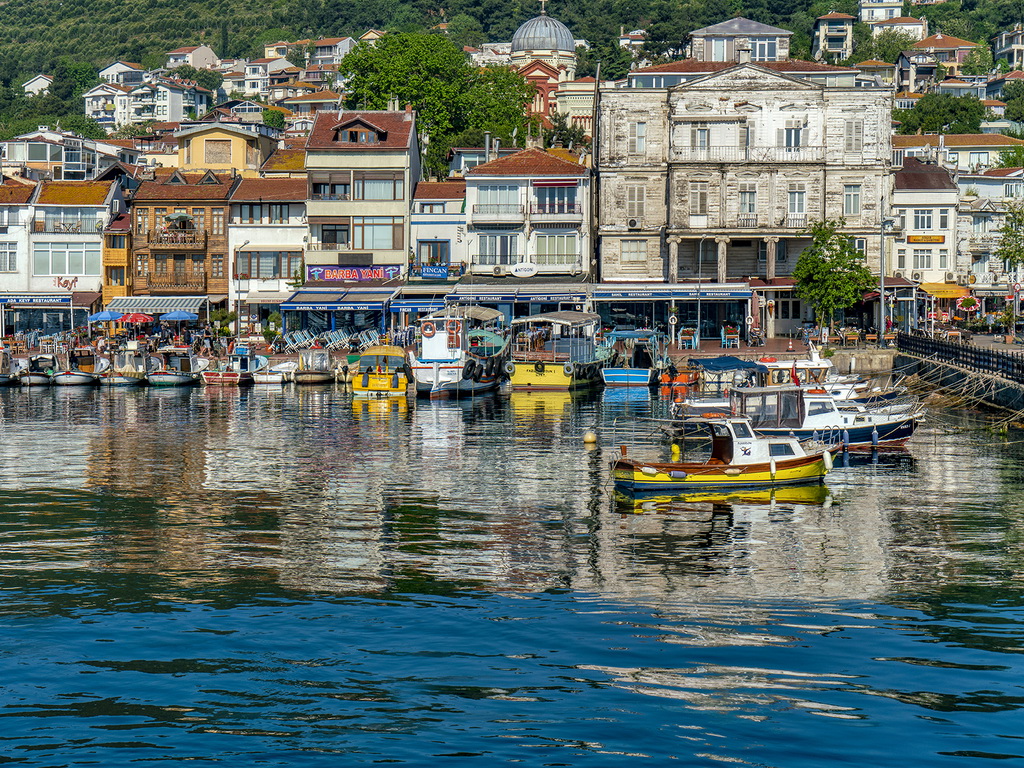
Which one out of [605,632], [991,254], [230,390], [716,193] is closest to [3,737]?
[605,632]

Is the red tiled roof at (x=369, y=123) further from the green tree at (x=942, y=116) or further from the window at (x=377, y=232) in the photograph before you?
the green tree at (x=942, y=116)

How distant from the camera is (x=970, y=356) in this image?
70438 mm

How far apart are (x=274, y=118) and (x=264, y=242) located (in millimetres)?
83571

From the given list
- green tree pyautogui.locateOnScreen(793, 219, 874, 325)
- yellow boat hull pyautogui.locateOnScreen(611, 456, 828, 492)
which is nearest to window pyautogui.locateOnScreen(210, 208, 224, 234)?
green tree pyautogui.locateOnScreen(793, 219, 874, 325)

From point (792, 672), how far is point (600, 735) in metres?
4.82

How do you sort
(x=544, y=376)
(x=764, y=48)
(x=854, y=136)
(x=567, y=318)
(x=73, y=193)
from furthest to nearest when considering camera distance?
1. (x=764, y=48)
2. (x=73, y=193)
3. (x=854, y=136)
4. (x=567, y=318)
5. (x=544, y=376)

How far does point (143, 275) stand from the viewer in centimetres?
9881

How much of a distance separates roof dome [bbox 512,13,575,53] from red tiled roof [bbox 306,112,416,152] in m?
94.2

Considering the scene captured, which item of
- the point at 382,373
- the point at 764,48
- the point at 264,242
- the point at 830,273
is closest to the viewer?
the point at 382,373

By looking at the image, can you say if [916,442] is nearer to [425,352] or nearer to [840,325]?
[425,352]

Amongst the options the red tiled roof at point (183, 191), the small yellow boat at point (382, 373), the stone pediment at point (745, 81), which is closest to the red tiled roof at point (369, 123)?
the red tiled roof at point (183, 191)

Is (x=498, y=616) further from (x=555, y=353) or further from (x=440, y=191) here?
(x=440, y=191)

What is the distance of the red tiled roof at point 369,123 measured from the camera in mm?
94625

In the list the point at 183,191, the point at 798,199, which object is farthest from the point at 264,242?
the point at 798,199
